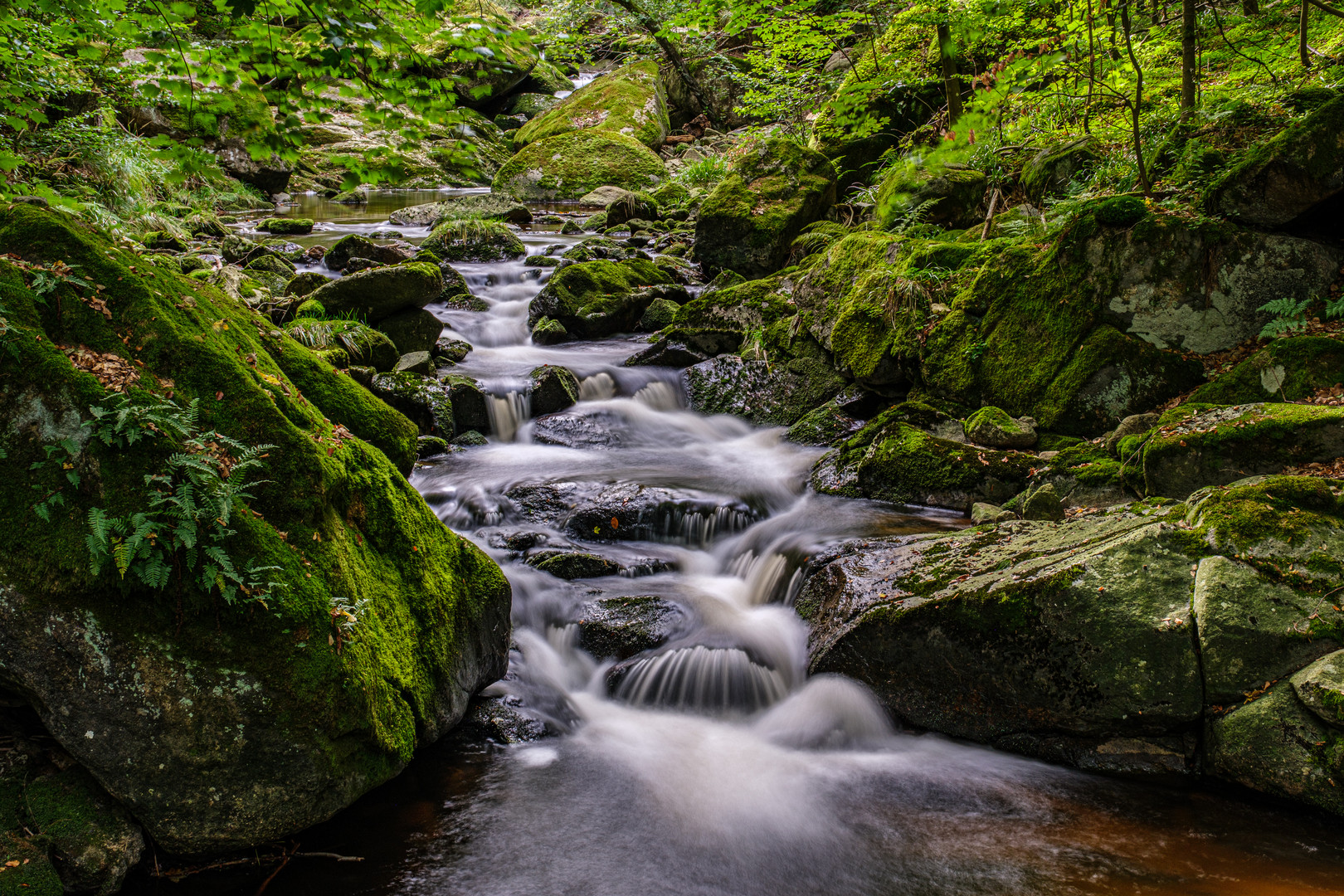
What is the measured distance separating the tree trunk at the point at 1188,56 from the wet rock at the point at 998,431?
3366 millimetres

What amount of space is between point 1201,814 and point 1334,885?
0.56m

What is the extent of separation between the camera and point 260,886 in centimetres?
298

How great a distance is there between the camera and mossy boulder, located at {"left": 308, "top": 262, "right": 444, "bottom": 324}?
30.7 ft

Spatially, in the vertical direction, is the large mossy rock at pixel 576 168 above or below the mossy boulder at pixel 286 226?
above

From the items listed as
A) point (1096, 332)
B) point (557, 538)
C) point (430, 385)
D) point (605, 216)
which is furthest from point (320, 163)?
point (1096, 332)

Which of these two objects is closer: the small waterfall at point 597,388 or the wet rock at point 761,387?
the wet rock at point 761,387

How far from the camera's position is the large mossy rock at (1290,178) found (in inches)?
222

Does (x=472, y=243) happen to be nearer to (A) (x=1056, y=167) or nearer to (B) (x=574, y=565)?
(A) (x=1056, y=167)

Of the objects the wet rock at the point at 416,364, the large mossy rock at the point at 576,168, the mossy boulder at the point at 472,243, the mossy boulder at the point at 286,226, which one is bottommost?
the wet rock at the point at 416,364

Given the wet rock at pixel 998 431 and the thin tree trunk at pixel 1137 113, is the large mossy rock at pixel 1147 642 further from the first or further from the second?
the thin tree trunk at pixel 1137 113

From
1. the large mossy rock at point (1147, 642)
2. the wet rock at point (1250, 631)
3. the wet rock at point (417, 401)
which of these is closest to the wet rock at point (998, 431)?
the large mossy rock at point (1147, 642)

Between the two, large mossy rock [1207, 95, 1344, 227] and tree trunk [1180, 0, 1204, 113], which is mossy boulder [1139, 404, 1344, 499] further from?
Answer: tree trunk [1180, 0, 1204, 113]

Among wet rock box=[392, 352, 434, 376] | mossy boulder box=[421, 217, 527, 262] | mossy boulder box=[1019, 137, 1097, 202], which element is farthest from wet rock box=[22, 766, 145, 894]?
mossy boulder box=[421, 217, 527, 262]

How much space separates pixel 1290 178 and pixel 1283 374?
5.54 feet
